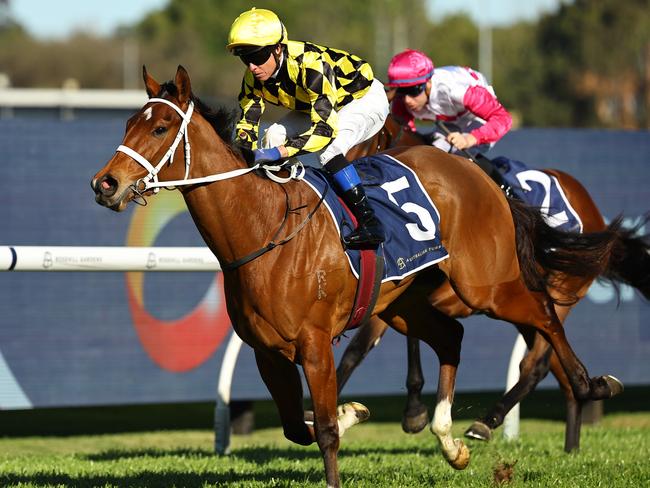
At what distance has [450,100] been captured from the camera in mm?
5918

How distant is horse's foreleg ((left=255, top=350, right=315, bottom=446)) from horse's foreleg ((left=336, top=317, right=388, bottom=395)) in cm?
110

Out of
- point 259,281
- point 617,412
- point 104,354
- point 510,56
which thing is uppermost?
point 259,281

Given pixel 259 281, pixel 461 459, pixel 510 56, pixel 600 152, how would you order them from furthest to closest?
pixel 510 56
pixel 600 152
pixel 461 459
pixel 259 281

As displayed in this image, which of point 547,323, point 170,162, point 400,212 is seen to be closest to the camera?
point 170,162

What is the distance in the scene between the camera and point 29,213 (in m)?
6.67

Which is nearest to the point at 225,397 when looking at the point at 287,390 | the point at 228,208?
the point at 287,390

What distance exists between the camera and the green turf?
16.3 ft

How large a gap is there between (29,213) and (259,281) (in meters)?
2.85

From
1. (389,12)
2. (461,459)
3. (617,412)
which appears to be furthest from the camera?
(389,12)

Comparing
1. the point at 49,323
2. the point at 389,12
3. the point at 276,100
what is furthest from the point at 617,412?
the point at 389,12

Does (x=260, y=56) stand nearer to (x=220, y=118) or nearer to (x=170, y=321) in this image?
(x=220, y=118)

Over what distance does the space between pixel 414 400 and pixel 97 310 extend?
2.09 metres

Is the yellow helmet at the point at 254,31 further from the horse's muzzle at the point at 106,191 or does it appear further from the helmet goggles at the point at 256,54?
the horse's muzzle at the point at 106,191

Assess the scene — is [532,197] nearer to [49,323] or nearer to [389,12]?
[49,323]
